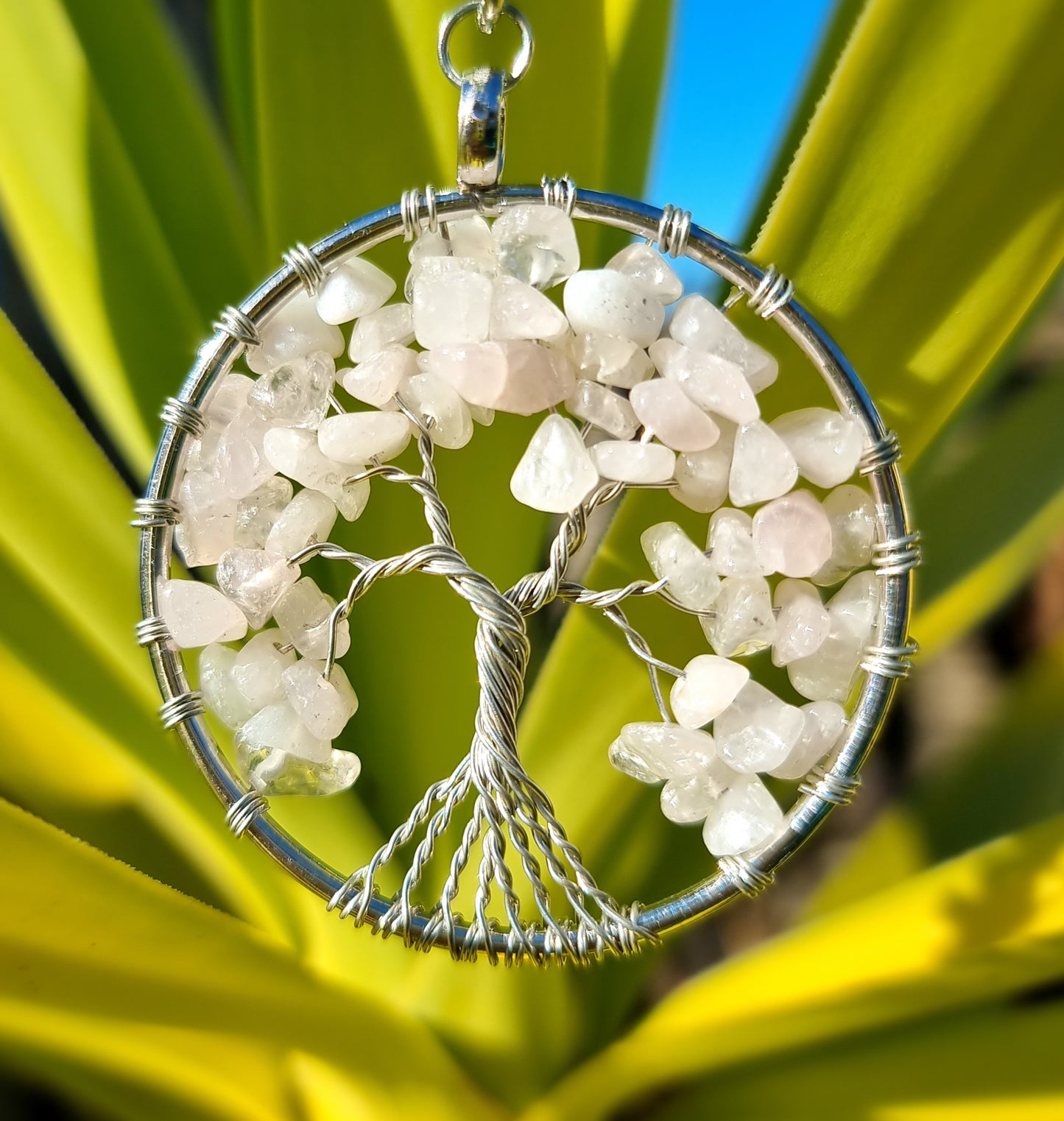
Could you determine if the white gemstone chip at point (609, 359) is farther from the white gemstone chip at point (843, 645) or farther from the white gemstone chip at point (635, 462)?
the white gemstone chip at point (843, 645)

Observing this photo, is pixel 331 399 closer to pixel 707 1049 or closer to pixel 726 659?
pixel 726 659

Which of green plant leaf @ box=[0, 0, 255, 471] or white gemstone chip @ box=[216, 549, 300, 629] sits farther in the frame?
green plant leaf @ box=[0, 0, 255, 471]

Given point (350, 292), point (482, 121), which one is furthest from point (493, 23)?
point (350, 292)

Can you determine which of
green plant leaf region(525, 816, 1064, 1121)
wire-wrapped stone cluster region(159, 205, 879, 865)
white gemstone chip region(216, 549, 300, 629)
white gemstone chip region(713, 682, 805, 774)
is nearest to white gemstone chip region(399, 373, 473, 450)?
wire-wrapped stone cluster region(159, 205, 879, 865)

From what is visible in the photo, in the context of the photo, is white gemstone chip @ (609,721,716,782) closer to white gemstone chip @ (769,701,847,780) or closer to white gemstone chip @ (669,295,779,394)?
white gemstone chip @ (769,701,847,780)

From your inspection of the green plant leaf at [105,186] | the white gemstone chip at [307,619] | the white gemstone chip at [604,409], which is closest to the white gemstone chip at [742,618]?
the white gemstone chip at [604,409]
